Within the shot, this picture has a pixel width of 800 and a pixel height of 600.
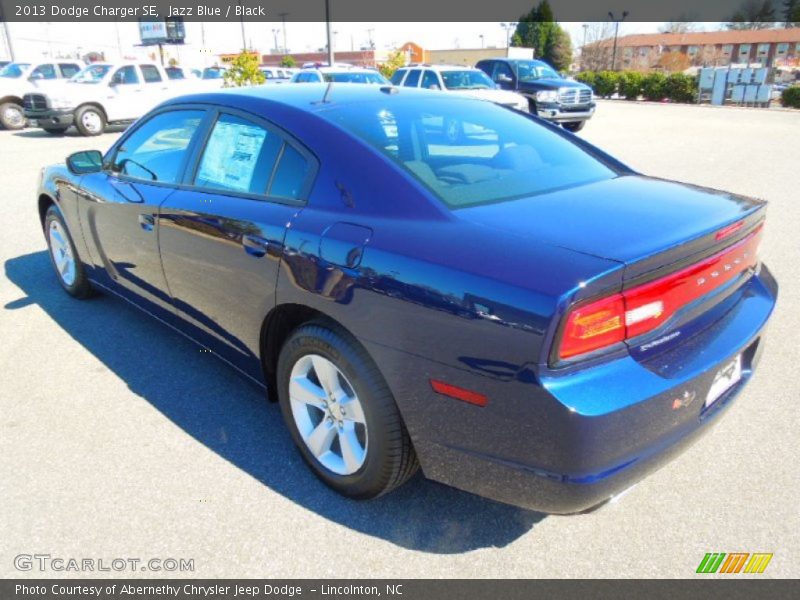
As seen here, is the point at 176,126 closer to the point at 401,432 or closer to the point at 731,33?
the point at 401,432

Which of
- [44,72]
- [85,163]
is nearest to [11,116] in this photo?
[44,72]

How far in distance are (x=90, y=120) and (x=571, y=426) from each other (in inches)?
688

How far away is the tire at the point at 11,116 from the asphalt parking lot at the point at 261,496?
17.9 metres

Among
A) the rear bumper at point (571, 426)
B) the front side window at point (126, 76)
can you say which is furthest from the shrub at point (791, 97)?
the rear bumper at point (571, 426)

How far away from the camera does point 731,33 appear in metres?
81.6

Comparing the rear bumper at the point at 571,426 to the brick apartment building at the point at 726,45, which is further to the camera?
the brick apartment building at the point at 726,45

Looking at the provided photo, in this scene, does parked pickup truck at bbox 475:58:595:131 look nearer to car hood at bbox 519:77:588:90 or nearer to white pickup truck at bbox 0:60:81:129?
car hood at bbox 519:77:588:90

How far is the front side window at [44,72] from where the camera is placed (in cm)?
1786

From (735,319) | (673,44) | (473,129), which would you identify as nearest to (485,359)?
(735,319)

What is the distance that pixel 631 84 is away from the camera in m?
35.2

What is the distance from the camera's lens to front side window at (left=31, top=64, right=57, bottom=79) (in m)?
17.9

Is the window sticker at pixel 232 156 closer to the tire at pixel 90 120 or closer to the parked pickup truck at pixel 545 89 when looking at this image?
the parked pickup truck at pixel 545 89

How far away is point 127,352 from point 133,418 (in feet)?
2.84

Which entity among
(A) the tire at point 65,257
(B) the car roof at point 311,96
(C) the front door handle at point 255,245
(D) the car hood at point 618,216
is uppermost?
(B) the car roof at point 311,96
